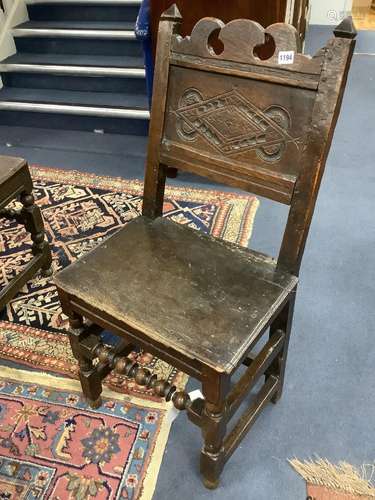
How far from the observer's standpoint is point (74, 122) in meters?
3.43

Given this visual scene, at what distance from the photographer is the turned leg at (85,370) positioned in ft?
4.27

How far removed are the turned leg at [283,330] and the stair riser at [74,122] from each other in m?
2.29

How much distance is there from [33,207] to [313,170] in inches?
49.3

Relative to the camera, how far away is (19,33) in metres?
3.75

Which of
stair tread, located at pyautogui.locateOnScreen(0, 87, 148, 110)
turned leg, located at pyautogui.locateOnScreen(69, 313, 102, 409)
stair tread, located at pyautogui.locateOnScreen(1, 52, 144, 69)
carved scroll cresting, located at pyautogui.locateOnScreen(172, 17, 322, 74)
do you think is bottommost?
turned leg, located at pyautogui.locateOnScreen(69, 313, 102, 409)

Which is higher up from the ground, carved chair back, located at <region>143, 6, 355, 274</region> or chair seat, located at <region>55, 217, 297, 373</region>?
carved chair back, located at <region>143, 6, 355, 274</region>

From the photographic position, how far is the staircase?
3.35 metres

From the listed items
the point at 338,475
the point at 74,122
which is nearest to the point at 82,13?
the point at 74,122

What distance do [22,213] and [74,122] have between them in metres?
1.72

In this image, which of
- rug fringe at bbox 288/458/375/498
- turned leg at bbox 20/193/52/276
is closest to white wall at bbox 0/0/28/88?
turned leg at bbox 20/193/52/276

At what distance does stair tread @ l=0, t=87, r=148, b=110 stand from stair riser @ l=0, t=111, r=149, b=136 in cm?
10

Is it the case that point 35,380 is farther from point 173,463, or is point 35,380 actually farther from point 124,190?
point 124,190

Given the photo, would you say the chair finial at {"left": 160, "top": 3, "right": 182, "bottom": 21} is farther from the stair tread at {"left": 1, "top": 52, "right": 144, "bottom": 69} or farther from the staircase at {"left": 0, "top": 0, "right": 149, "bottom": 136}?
the stair tread at {"left": 1, "top": 52, "right": 144, "bottom": 69}

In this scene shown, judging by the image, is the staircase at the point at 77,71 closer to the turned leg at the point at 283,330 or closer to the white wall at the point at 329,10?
the turned leg at the point at 283,330
